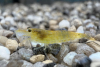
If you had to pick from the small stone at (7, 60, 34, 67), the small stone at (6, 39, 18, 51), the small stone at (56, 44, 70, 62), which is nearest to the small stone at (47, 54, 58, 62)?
the small stone at (56, 44, 70, 62)

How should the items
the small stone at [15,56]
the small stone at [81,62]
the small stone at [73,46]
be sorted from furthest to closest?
1. the small stone at [73,46]
2. the small stone at [15,56]
3. the small stone at [81,62]

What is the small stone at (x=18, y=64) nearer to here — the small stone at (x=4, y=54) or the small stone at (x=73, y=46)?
the small stone at (x=4, y=54)

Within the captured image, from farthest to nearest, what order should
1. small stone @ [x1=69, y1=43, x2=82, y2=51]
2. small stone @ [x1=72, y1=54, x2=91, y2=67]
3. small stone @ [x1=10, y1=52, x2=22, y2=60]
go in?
small stone @ [x1=69, y1=43, x2=82, y2=51], small stone @ [x1=10, y1=52, x2=22, y2=60], small stone @ [x1=72, y1=54, x2=91, y2=67]

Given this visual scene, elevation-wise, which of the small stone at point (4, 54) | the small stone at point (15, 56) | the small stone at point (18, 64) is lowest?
the small stone at point (18, 64)

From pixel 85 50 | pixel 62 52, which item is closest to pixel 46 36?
pixel 62 52

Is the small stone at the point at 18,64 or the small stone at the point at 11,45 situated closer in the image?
the small stone at the point at 18,64

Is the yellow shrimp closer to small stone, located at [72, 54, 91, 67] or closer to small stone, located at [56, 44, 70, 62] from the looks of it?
small stone, located at [56, 44, 70, 62]

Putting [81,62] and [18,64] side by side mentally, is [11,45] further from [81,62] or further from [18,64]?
[81,62]

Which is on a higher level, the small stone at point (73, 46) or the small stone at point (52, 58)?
the small stone at point (73, 46)

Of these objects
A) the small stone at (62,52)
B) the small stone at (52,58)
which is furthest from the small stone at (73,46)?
the small stone at (52,58)

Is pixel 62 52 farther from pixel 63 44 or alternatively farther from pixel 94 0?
pixel 94 0

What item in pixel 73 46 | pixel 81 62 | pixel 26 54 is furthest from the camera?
pixel 73 46
